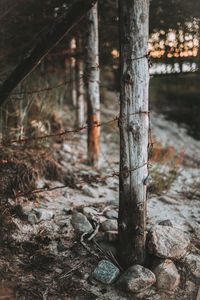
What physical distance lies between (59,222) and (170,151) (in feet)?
11.9

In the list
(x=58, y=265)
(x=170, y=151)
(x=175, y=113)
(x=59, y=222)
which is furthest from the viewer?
(x=175, y=113)

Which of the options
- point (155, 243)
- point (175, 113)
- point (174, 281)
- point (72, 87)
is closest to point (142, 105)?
point (155, 243)

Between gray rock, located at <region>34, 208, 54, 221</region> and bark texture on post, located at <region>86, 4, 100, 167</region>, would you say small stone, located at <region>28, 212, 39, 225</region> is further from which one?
bark texture on post, located at <region>86, 4, 100, 167</region>

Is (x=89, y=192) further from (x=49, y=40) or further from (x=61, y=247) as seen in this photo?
(x=49, y=40)

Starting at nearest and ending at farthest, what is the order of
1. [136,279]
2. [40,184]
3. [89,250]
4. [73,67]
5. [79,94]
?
1. [136,279]
2. [89,250]
3. [40,184]
4. [79,94]
5. [73,67]

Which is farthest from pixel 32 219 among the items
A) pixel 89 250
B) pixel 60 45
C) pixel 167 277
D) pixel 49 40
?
pixel 60 45

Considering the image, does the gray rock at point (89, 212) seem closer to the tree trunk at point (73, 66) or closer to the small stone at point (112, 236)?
the small stone at point (112, 236)

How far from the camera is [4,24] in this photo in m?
5.60

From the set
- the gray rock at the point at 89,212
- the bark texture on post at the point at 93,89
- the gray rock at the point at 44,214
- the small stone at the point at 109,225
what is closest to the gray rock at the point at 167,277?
the small stone at the point at 109,225

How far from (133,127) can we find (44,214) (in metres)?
1.53

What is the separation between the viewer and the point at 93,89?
6297 millimetres

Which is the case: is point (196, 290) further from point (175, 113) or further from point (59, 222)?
point (175, 113)

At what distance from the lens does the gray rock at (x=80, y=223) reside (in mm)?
4160

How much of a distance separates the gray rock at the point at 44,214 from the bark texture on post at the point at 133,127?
99cm
